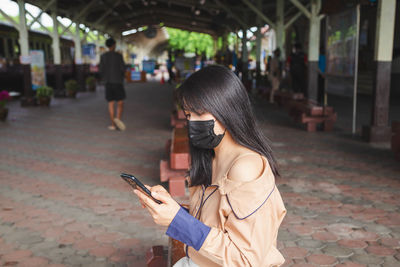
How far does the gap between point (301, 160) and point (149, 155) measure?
220 centimetres

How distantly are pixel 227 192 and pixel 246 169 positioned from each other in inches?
4.1

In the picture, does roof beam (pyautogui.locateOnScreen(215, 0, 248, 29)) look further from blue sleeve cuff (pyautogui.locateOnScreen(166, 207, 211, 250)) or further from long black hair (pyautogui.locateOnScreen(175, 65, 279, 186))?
blue sleeve cuff (pyautogui.locateOnScreen(166, 207, 211, 250))

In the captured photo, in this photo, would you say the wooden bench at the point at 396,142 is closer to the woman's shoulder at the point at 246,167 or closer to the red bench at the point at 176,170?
the red bench at the point at 176,170

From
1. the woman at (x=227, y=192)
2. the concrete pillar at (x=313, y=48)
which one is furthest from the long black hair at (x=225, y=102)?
the concrete pillar at (x=313, y=48)

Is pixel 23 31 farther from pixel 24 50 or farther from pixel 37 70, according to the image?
pixel 37 70

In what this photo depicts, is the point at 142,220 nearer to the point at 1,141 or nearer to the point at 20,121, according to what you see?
the point at 1,141

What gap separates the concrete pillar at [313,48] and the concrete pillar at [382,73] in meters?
2.95

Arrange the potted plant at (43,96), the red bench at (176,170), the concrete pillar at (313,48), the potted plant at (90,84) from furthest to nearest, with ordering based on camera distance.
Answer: the potted plant at (90,84) < the potted plant at (43,96) < the concrete pillar at (313,48) < the red bench at (176,170)

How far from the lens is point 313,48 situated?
987 cm

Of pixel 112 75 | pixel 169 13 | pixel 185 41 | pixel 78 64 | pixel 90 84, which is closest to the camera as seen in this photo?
pixel 112 75

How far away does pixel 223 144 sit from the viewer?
158 cm

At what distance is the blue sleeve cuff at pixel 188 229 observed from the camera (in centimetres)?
139

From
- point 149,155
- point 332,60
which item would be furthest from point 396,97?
point 149,155

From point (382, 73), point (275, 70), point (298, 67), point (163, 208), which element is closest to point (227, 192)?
point (163, 208)
